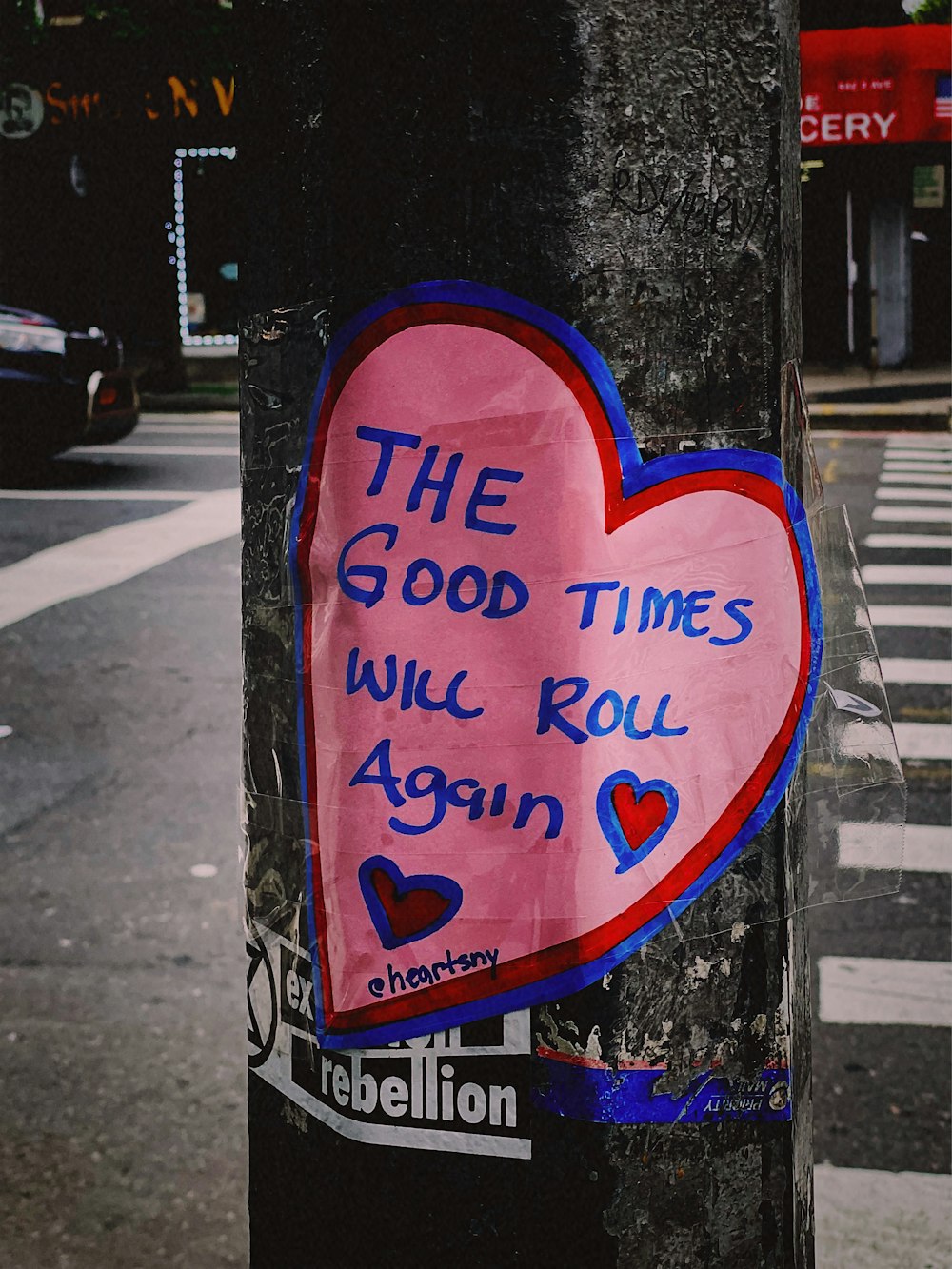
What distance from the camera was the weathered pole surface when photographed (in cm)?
135

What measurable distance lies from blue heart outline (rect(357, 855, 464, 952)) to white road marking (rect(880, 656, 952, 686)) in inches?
250

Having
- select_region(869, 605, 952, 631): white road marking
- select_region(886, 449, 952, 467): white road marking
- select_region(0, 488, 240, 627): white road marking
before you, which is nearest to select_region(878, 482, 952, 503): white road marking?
select_region(886, 449, 952, 467): white road marking

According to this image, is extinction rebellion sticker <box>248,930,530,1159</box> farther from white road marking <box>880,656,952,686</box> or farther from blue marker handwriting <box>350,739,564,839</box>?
white road marking <box>880,656,952,686</box>

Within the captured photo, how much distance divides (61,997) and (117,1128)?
713mm

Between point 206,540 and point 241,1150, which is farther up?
point 206,540

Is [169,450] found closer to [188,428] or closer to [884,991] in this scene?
[188,428]

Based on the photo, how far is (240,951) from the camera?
4.57 m

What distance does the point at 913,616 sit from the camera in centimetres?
884

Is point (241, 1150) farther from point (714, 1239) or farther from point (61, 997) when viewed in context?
point (714, 1239)

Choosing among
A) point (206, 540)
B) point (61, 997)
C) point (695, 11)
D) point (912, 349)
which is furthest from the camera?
point (912, 349)

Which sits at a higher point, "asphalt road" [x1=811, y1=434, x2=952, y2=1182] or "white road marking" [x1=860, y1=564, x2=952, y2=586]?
"white road marking" [x1=860, y1=564, x2=952, y2=586]

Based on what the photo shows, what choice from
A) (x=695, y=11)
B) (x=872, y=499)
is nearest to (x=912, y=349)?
(x=872, y=499)

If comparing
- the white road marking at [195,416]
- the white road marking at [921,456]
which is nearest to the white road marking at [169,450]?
the white road marking at [195,416]

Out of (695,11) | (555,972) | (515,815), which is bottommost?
(555,972)
